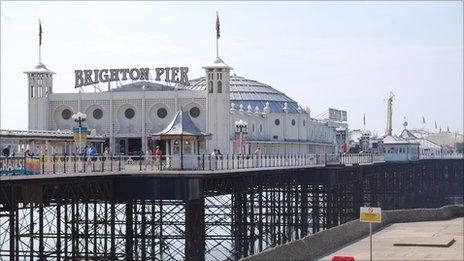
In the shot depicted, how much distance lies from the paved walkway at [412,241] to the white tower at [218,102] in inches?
589

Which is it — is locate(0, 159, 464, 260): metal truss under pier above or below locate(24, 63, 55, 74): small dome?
below

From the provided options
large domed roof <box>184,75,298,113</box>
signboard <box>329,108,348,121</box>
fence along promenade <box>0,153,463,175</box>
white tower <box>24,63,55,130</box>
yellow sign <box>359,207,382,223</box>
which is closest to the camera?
fence along promenade <box>0,153,463,175</box>

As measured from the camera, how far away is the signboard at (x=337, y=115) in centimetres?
13988

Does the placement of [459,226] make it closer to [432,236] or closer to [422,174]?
[432,236]

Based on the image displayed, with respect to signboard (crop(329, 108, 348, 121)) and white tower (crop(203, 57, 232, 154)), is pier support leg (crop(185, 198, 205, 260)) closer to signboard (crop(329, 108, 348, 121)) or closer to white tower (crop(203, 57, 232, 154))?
white tower (crop(203, 57, 232, 154))

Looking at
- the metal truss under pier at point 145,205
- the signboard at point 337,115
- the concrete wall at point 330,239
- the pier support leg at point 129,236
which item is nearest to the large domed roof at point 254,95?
the signboard at point 337,115

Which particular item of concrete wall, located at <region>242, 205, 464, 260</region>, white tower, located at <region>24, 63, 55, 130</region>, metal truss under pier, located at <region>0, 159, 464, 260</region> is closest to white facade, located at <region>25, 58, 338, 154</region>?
white tower, located at <region>24, 63, 55, 130</region>

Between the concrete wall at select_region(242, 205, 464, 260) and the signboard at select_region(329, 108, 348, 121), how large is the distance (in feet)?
167

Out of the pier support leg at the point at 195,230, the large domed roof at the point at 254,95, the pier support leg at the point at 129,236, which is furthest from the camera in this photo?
the large domed roof at the point at 254,95

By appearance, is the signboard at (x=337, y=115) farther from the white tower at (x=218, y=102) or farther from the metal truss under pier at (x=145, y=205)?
the white tower at (x=218, y=102)

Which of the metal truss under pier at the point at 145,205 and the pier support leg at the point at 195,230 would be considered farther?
the pier support leg at the point at 195,230

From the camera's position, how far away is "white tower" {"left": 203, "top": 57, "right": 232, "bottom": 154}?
7262cm

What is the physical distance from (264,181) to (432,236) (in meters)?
14.9

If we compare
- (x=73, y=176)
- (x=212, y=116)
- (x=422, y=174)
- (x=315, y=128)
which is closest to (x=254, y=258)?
(x=73, y=176)
